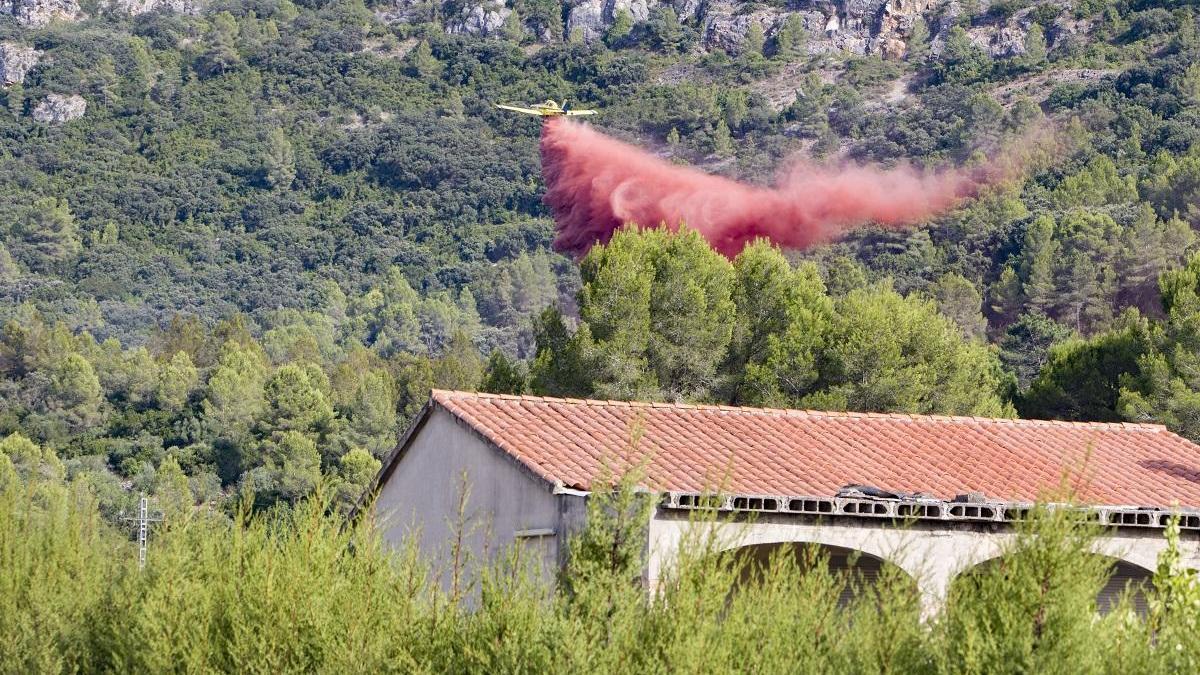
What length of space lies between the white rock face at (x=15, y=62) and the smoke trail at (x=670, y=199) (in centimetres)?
10848

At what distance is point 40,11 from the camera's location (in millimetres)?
171625

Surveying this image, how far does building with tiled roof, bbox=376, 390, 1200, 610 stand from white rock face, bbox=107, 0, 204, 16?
15569 cm

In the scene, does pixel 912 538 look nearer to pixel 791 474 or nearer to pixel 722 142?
pixel 791 474

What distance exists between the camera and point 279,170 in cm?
15112

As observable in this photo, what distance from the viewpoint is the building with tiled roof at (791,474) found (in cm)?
1986

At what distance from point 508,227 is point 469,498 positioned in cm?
12084

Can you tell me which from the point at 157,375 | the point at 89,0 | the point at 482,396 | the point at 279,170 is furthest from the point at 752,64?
the point at 482,396

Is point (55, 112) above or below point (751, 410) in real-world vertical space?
below

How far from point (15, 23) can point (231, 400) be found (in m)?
98.3

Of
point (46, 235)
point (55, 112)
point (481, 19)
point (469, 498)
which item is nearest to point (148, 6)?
point (55, 112)

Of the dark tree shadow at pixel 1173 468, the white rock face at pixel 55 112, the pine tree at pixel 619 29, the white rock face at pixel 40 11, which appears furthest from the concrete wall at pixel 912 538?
the white rock face at pixel 40 11

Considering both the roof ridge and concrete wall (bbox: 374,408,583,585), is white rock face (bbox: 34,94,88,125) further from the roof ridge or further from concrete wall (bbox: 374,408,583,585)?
the roof ridge

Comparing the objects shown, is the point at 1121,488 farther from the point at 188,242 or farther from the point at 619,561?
the point at 188,242

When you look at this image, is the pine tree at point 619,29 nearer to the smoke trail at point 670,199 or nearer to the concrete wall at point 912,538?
the smoke trail at point 670,199
